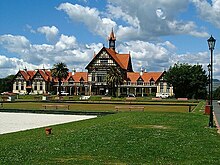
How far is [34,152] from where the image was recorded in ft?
37.5

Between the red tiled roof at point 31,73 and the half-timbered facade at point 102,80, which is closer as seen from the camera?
the half-timbered facade at point 102,80

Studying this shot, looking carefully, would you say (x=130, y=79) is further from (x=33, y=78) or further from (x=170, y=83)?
(x=33, y=78)

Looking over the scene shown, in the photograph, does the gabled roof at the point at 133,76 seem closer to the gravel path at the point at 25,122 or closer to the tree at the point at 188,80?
the tree at the point at 188,80

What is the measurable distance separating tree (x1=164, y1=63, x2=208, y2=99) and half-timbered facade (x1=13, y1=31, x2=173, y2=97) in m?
14.1

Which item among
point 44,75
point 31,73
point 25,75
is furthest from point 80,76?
point 31,73

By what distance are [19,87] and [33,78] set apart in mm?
6173

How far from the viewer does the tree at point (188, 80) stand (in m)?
83.8

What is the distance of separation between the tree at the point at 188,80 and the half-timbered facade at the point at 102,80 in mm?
14115

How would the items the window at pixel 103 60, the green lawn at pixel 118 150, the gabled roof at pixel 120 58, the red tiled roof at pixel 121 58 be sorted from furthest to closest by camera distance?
the red tiled roof at pixel 121 58 → the gabled roof at pixel 120 58 → the window at pixel 103 60 → the green lawn at pixel 118 150

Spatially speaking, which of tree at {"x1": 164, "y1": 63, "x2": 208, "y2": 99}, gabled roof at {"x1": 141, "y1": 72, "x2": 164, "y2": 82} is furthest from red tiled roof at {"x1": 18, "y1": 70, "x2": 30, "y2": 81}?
tree at {"x1": 164, "y1": 63, "x2": 208, "y2": 99}

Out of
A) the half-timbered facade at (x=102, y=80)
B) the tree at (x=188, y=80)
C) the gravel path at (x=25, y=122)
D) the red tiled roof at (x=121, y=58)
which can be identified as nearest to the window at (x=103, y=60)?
the half-timbered facade at (x=102, y=80)

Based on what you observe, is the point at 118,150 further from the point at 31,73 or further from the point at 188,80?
the point at 31,73

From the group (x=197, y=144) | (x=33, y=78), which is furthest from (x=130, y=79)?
(x=197, y=144)

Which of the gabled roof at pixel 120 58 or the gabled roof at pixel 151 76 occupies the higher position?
the gabled roof at pixel 120 58
